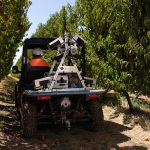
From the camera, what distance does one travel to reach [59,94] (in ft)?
32.1

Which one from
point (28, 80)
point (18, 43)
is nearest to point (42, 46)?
point (28, 80)

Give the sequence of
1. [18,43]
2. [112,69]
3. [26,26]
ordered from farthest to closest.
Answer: [26,26]
[18,43]
[112,69]

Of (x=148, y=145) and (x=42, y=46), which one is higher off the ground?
(x=42, y=46)

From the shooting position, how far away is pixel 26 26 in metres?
22.6

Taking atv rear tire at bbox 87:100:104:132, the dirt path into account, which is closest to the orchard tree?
the dirt path

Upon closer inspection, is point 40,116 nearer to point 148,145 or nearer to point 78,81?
point 78,81

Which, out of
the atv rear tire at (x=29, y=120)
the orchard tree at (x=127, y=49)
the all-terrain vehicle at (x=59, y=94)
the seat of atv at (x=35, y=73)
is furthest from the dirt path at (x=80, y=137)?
the seat of atv at (x=35, y=73)

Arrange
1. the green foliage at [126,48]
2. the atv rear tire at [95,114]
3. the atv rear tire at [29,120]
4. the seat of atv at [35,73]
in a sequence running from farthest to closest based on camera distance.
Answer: the green foliage at [126,48] → the seat of atv at [35,73] → the atv rear tire at [95,114] → the atv rear tire at [29,120]

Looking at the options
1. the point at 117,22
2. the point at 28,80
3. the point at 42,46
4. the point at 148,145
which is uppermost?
the point at 117,22

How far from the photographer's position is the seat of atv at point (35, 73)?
10883 millimetres

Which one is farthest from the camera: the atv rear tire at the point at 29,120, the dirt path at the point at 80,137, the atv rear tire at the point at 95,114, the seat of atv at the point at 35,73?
the seat of atv at the point at 35,73

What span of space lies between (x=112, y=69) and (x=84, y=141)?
4121 mm

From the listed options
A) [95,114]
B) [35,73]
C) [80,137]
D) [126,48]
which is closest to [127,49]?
[126,48]

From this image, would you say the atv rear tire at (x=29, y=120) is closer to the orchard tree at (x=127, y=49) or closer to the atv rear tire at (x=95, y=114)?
the atv rear tire at (x=95, y=114)
